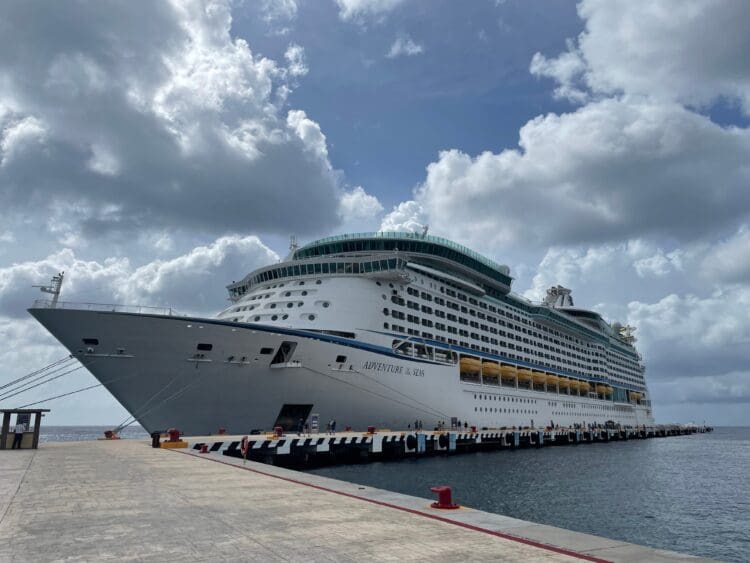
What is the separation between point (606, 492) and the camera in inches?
1045

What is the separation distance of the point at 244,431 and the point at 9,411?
1261 centimetres

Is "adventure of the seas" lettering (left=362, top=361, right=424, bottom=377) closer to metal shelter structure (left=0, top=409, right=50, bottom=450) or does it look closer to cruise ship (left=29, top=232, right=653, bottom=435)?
cruise ship (left=29, top=232, right=653, bottom=435)

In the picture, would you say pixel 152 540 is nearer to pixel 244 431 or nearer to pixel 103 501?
pixel 103 501

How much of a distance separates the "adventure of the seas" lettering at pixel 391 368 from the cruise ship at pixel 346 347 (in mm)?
119

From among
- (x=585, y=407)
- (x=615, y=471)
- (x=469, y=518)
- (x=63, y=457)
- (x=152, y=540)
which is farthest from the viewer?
(x=585, y=407)

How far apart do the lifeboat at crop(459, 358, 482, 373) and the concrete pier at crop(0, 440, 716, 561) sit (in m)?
36.8

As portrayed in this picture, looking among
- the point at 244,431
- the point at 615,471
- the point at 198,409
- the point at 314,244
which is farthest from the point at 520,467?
the point at 314,244

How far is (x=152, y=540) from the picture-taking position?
7.75 metres

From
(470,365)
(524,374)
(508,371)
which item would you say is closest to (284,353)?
(470,365)

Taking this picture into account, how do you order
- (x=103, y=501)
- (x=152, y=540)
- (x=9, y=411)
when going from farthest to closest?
(x=9, y=411) → (x=103, y=501) → (x=152, y=540)

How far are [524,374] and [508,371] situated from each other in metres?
5.08

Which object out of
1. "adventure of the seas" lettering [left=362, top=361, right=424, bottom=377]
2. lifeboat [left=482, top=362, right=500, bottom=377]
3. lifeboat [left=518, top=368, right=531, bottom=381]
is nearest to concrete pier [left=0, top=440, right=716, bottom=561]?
"adventure of the seas" lettering [left=362, top=361, right=424, bottom=377]

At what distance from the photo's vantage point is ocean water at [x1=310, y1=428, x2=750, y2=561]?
1814cm

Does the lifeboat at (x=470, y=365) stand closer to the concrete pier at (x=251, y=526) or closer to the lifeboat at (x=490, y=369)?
the lifeboat at (x=490, y=369)
